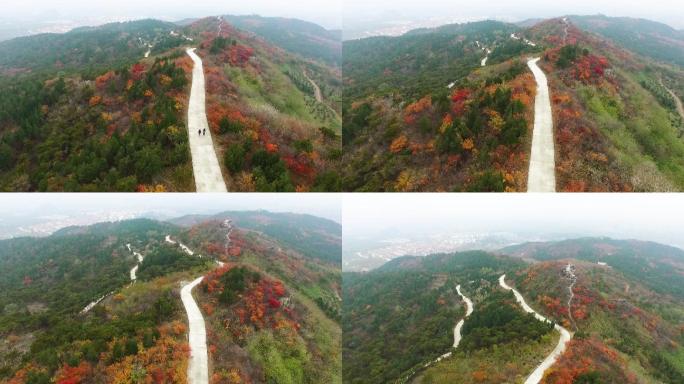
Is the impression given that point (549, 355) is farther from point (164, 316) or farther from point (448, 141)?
point (164, 316)

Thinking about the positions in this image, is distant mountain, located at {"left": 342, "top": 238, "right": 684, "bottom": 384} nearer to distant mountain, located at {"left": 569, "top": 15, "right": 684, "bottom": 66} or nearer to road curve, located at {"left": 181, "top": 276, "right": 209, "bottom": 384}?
road curve, located at {"left": 181, "top": 276, "right": 209, "bottom": 384}

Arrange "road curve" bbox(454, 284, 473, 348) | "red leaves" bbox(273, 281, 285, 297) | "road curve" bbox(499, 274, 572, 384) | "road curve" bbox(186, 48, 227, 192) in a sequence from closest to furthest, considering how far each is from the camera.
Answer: "road curve" bbox(186, 48, 227, 192), "road curve" bbox(499, 274, 572, 384), "red leaves" bbox(273, 281, 285, 297), "road curve" bbox(454, 284, 473, 348)

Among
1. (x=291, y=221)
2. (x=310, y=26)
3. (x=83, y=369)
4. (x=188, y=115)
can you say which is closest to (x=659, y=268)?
(x=291, y=221)

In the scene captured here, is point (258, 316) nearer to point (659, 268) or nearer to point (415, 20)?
point (659, 268)

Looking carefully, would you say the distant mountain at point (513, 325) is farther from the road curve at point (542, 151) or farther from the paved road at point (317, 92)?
the paved road at point (317, 92)

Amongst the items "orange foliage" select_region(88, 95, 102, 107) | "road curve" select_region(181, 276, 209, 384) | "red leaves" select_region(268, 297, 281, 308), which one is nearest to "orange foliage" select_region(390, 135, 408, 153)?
"red leaves" select_region(268, 297, 281, 308)
